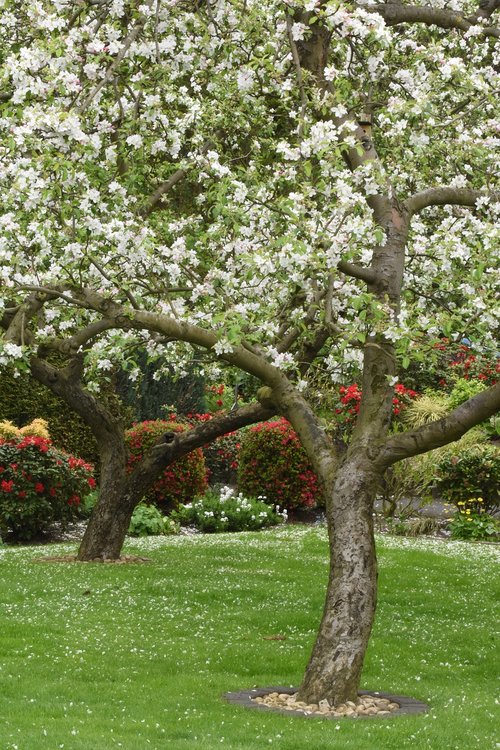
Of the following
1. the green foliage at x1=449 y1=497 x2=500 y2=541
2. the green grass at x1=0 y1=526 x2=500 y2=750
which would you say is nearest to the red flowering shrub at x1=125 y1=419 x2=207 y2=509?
the green grass at x1=0 y1=526 x2=500 y2=750

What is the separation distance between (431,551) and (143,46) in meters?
9.52

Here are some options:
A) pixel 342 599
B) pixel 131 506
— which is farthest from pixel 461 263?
→ pixel 131 506

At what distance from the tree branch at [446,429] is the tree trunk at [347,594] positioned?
0.78ft

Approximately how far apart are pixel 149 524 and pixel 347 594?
1201cm

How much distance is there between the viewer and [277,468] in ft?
72.6

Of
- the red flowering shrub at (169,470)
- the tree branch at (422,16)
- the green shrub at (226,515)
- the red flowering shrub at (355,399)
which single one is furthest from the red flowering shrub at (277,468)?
the tree branch at (422,16)

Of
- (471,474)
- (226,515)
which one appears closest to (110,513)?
(226,515)

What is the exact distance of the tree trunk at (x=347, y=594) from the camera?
8.30m

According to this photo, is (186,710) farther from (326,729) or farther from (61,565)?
(61,565)

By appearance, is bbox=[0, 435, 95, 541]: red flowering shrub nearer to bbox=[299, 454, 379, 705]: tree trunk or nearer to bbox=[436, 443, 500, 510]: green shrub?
bbox=[436, 443, 500, 510]: green shrub

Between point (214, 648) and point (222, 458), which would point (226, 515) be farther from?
point (214, 648)

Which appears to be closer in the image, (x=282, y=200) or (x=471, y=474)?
(x=282, y=200)

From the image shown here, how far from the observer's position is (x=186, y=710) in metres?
8.03

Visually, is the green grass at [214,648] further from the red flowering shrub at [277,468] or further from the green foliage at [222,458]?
the green foliage at [222,458]
